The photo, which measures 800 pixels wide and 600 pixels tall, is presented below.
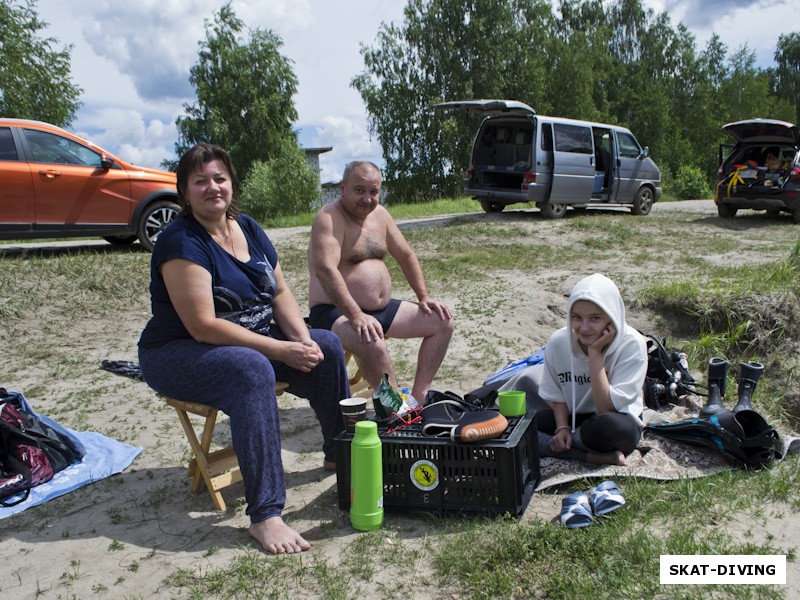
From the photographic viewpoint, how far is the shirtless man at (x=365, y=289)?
4.11m

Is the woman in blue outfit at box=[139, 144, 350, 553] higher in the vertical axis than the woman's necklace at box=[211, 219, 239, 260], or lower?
lower

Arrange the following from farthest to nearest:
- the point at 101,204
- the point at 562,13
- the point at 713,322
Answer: the point at 562,13 < the point at 101,204 < the point at 713,322

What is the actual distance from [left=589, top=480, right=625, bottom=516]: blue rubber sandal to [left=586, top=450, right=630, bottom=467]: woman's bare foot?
416mm

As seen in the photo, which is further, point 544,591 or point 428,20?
point 428,20

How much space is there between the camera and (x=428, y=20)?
→ 101ft

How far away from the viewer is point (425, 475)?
10.1 feet

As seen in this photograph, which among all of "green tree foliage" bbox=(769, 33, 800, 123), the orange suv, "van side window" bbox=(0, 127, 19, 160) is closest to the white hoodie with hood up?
the orange suv

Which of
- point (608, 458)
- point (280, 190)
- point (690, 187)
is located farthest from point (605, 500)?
point (280, 190)

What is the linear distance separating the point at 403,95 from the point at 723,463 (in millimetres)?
29260

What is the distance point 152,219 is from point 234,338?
6.96 metres

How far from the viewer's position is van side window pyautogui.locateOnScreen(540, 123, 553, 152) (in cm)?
1301

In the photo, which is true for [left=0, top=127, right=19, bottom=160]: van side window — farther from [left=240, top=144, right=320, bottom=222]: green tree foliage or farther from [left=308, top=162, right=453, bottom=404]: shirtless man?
[left=240, top=144, right=320, bottom=222]: green tree foliage

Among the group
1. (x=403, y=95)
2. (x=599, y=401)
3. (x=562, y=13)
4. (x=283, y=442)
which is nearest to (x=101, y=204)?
(x=283, y=442)

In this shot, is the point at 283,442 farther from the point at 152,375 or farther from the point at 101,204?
the point at 101,204
